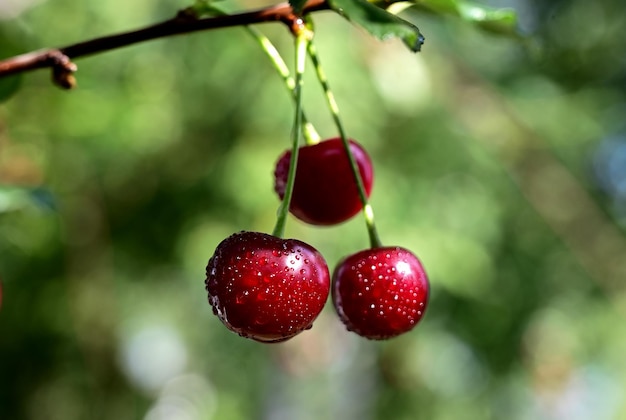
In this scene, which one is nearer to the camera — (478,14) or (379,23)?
(379,23)

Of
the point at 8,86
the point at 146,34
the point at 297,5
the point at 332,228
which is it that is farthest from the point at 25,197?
the point at 332,228

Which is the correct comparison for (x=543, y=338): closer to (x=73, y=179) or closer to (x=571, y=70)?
(x=571, y=70)

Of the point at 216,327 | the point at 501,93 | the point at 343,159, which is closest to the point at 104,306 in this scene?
the point at 216,327

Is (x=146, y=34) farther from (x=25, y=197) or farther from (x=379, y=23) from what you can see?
(x=25, y=197)

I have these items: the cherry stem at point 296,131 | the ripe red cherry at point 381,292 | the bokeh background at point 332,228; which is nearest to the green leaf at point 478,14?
the cherry stem at point 296,131

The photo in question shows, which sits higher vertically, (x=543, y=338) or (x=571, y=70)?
(x=571, y=70)

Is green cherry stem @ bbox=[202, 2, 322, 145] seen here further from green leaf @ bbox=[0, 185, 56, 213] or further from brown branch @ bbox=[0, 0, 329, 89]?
green leaf @ bbox=[0, 185, 56, 213]

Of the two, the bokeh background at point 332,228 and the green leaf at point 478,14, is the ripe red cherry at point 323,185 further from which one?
the bokeh background at point 332,228
